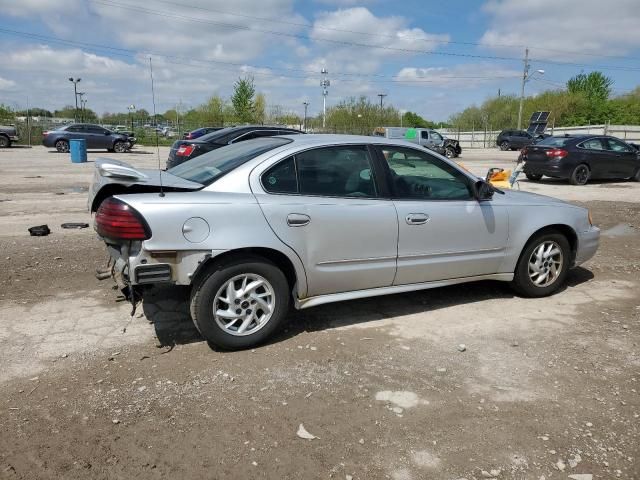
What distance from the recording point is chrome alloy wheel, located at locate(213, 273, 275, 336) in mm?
3823

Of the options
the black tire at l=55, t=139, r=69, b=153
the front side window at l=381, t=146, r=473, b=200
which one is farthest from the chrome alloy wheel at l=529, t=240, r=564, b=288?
the black tire at l=55, t=139, r=69, b=153

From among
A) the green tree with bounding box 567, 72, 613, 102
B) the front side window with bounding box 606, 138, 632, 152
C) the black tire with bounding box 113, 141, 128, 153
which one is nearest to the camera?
the front side window with bounding box 606, 138, 632, 152

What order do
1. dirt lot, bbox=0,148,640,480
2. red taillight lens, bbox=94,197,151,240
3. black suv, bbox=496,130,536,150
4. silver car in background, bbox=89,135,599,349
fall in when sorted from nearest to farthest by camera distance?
dirt lot, bbox=0,148,640,480
red taillight lens, bbox=94,197,151,240
silver car in background, bbox=89,135,599,349
black suv, bbox=496,130,536,150

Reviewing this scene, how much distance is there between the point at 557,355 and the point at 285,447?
7.72 feet

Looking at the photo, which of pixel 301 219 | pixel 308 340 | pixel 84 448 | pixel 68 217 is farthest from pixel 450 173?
pixel 68 217

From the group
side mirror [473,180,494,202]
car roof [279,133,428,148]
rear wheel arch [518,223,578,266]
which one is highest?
→ car roof [279,133,428,148]

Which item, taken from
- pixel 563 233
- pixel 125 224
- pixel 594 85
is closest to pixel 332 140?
pixel 125 224

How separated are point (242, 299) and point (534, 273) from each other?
304 cm

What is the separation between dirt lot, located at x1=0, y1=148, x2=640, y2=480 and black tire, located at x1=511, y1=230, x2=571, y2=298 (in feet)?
0.47

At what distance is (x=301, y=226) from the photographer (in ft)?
13.0

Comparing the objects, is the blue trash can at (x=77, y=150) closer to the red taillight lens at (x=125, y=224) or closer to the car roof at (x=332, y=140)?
the car roof at (x=332, y=140)

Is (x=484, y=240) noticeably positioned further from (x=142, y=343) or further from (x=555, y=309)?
(x=142, y=343)

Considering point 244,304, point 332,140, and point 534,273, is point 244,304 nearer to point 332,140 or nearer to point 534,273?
point 332,140

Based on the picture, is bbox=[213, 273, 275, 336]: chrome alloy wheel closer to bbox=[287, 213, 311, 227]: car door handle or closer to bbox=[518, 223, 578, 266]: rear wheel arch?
bbox=[287, 213, 311, 227]: car door handle
